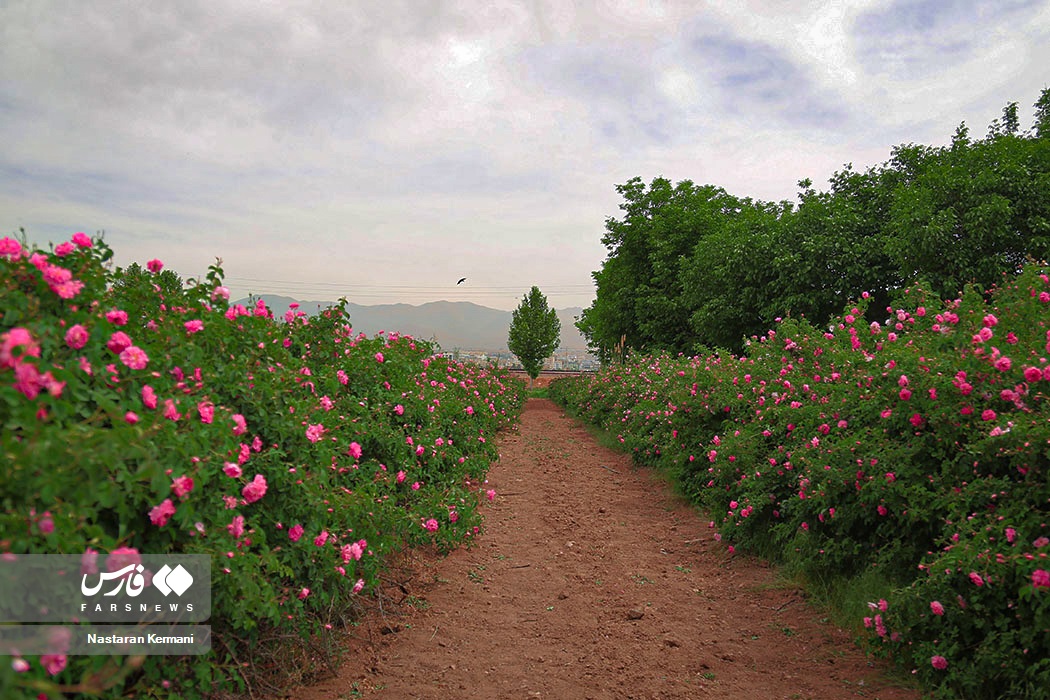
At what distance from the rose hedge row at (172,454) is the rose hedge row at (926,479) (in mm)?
2840

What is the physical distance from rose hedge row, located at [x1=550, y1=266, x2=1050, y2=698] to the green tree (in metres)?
39.6

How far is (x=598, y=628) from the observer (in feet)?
14.0

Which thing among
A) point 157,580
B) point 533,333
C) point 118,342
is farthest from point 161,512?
point 533,333

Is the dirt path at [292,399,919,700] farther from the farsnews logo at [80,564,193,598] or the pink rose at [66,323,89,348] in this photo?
the pink rose at [66,323,89,348]

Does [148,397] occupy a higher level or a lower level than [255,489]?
higher

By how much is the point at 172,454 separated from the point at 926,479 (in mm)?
3765

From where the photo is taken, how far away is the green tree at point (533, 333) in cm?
4622

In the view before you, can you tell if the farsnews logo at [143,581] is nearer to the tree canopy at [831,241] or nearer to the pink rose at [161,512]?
the pink rose at [161,512]

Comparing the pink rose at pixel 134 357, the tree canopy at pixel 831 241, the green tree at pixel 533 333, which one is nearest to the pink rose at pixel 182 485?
the pink rose at pixel 134 357

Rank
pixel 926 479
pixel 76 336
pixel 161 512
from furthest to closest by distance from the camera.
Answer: pixel 926 479 → pixel 161 512 → pixel 76 336

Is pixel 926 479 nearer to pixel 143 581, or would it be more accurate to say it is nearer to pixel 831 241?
pixel 143 581

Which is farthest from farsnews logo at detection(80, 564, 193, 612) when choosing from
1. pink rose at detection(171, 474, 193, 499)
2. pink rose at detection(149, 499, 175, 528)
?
pink rose at detection(171, 474, 193, 499)

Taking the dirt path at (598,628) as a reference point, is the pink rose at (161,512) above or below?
above

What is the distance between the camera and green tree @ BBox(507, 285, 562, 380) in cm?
4622
